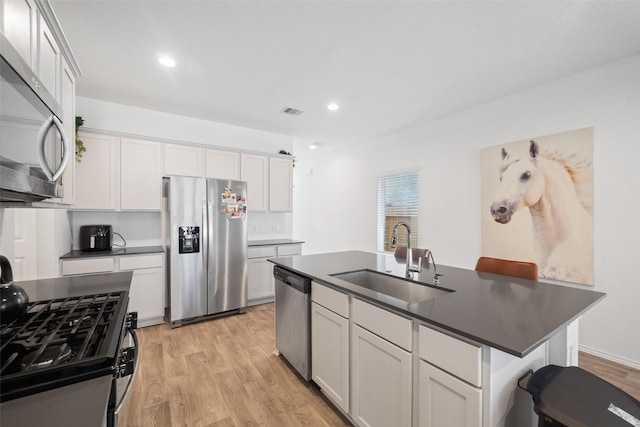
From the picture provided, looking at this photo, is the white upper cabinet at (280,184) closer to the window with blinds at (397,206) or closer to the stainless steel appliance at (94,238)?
the window with blinds at (397,206)

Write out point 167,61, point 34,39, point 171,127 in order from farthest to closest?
point 171,127 → point 167,61 → point 34,39

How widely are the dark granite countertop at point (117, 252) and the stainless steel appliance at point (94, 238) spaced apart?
0.28ft

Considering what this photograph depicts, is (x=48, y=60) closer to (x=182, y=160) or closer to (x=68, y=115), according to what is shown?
(x=68, y=115)

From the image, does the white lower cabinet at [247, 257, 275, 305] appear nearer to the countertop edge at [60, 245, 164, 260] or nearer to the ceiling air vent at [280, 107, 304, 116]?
the countertop edge at [60, 245, 164, 260]

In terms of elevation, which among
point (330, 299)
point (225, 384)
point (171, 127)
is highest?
point (171, 127)

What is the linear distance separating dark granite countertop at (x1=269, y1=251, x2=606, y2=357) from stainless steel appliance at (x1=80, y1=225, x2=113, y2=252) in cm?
262

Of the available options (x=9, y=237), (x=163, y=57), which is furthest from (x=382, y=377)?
(x=163, y=57)

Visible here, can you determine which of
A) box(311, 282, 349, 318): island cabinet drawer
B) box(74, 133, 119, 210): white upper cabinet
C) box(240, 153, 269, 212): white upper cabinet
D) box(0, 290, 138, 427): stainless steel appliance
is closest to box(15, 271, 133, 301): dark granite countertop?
box(0, 290, 138, 427): stainless steel appliance

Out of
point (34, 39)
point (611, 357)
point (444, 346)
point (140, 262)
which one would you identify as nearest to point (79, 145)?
point (140, 262)

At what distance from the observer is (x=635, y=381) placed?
87.6 inches

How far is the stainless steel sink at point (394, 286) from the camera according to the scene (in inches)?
69.3

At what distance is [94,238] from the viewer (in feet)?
10.5

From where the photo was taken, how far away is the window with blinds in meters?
4.32

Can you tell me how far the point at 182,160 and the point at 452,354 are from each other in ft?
12.3
